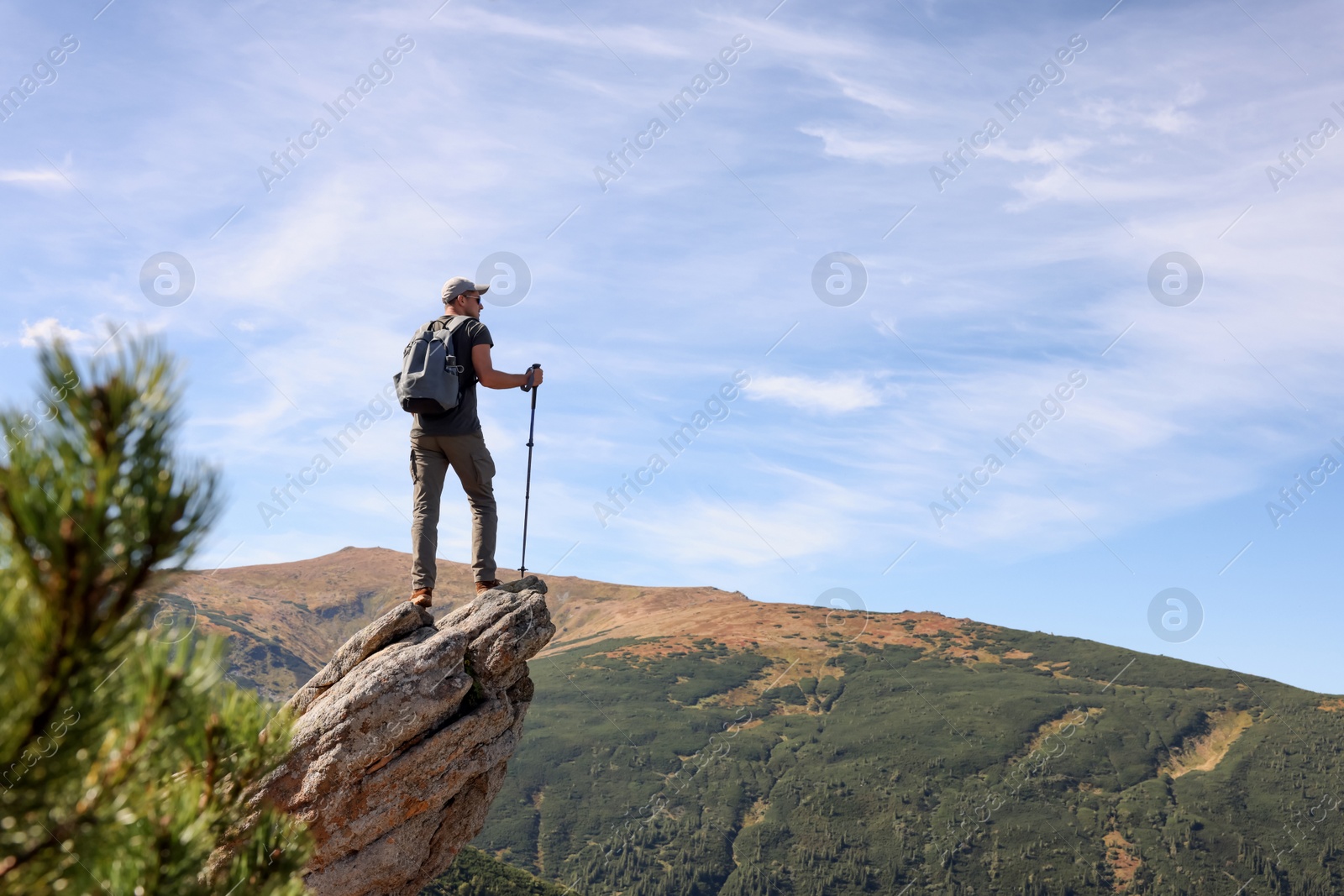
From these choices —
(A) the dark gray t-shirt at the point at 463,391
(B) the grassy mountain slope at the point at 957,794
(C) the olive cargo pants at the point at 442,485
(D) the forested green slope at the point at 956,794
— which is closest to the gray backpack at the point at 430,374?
(A) the dark gray t-shirt at the point at 463,391

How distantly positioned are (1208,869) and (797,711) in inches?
3196

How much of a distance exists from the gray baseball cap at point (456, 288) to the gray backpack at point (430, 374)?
529 millimetres

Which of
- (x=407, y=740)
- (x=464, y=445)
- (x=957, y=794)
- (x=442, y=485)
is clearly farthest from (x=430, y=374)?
(x=957, y=794)

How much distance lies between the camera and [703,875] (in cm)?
14400

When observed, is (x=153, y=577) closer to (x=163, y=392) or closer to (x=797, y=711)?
(x=163, y=392)

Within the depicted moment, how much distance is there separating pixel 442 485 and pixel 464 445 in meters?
0.86

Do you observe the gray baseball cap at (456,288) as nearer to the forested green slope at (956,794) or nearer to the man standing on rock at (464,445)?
the man standing on rock at (464,445)

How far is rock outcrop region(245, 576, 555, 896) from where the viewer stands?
14.3 m

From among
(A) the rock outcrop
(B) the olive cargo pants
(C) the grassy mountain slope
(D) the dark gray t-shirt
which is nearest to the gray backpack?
(D) the dark gray t-shirt

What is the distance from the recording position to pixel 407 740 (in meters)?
14.8

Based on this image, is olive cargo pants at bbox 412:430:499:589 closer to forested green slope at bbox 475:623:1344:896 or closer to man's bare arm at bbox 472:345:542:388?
man's bare arm at bbox 472:345:542:388

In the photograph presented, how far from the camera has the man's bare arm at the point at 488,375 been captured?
14625 millimetres

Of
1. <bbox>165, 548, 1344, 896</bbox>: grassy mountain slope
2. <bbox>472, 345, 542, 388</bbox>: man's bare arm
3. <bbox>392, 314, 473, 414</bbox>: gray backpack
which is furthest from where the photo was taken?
<bbox>165, 548, 1344, 896</bbox>: grassy mountain slope

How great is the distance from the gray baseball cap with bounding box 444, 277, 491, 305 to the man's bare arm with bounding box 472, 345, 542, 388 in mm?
993
